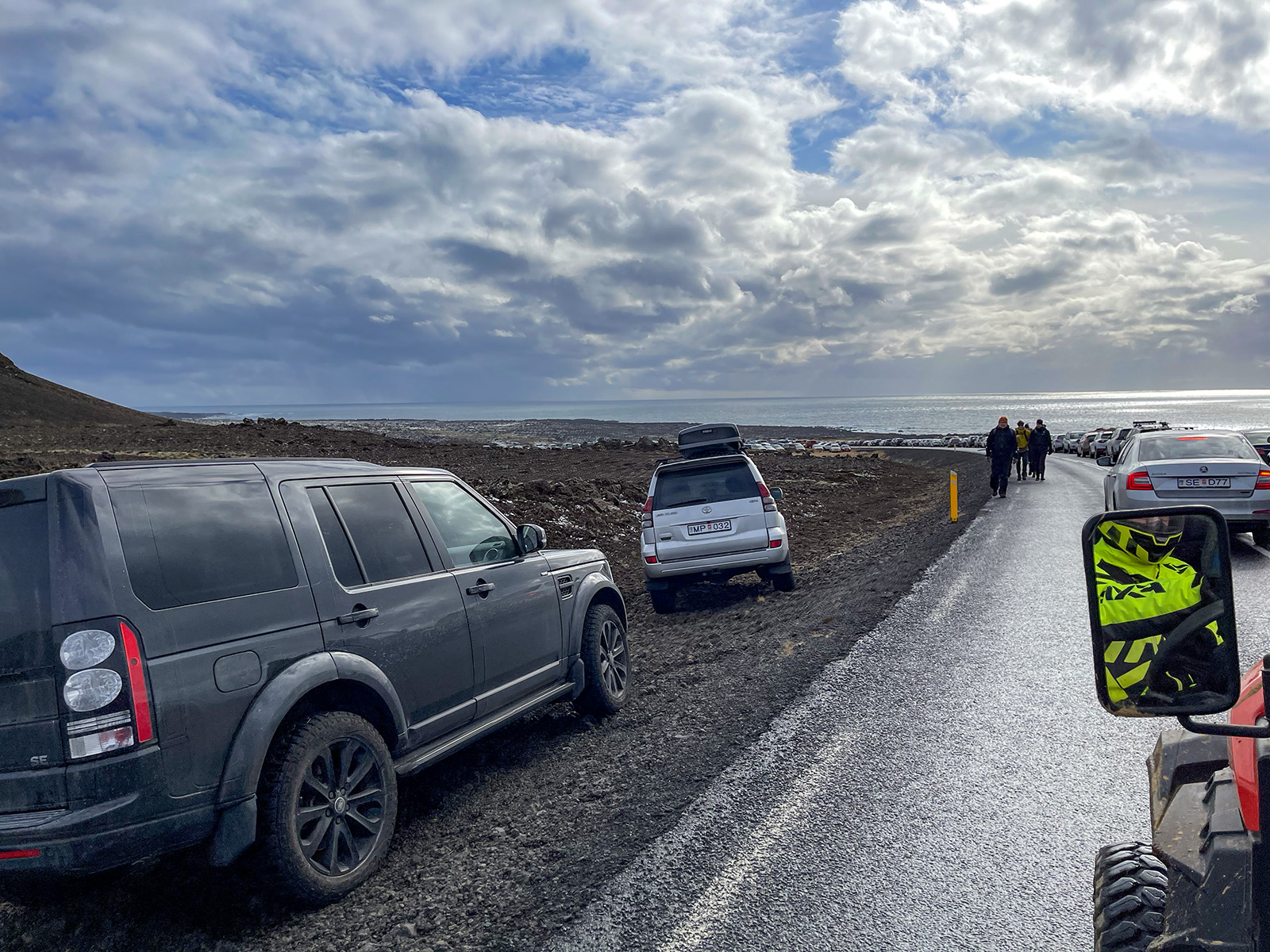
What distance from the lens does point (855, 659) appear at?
707 cm

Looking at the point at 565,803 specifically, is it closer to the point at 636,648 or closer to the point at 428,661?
the point at 428,661

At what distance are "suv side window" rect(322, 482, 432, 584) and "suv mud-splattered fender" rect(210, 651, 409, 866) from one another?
595 mm

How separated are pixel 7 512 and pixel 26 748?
0.89 meters

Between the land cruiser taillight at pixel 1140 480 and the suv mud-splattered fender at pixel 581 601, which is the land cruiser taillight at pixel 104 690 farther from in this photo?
the land cruiser taillight at pixel 1140 480

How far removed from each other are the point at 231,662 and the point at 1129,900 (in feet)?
10.4

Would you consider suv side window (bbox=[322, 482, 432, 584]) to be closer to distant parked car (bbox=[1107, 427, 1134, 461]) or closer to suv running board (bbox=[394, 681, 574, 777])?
suv running board (bbox=[394, 681, 574, 777])

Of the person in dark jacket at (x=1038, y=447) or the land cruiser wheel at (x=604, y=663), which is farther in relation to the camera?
the person in dark jacket at (x=1038, y=447)

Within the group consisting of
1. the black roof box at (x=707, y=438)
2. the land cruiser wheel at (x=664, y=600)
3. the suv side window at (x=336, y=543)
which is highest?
the black roof box at (x=707, y=438)

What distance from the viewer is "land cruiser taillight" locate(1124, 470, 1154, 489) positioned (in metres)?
11.2

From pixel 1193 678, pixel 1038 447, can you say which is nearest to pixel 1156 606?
pixel 1193 678

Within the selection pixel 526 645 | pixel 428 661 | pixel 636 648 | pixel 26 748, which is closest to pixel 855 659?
pixel 636 648

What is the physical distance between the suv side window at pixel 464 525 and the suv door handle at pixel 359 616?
872 mm

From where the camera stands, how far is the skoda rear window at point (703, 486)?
10.3 m

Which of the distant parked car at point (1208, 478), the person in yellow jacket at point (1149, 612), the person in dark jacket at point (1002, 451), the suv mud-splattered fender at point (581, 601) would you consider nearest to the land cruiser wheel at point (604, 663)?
the suv mud-splattered fender at point (581, 601)
